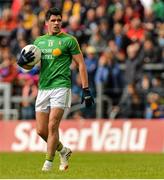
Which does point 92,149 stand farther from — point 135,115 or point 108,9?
point 108,9

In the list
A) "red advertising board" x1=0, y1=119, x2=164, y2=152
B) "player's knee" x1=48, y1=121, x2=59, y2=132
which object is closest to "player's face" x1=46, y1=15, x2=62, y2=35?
"player's knee" x1=48, y1=121, x2=59, y2=132

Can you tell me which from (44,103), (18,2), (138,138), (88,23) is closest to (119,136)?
(138,138)

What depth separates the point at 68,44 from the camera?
13.3m

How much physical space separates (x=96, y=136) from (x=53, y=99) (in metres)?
11.1

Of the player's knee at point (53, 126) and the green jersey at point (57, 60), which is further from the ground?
the green jersey at point (57, 60)

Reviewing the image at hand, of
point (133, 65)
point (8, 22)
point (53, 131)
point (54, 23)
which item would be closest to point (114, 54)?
point (133, 65)

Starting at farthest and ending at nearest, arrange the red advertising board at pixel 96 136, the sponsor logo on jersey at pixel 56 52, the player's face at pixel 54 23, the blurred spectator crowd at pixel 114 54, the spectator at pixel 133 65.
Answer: the spectator at pixel 133 65, the blurred spectator crowd at pixel 114 54, the red advertising board at pixel 96 136, the sponsor logo on jersey at pixel 56 52, the player's face at pixel 54 23

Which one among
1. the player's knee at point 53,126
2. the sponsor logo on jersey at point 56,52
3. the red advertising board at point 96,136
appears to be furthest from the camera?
the red advertising board at point 96,136

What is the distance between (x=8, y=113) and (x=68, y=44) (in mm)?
12387

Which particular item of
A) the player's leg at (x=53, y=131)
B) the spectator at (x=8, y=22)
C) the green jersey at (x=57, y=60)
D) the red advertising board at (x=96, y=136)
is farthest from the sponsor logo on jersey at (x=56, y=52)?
the spectator at (x=8, y=22)

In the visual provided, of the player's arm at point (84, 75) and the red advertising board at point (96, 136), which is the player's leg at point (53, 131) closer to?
the player's arm at point (84, 75)

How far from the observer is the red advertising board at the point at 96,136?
2372 cm

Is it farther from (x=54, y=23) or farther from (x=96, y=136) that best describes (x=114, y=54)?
(x=54, y=23)

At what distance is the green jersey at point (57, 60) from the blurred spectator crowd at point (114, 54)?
431 inches
